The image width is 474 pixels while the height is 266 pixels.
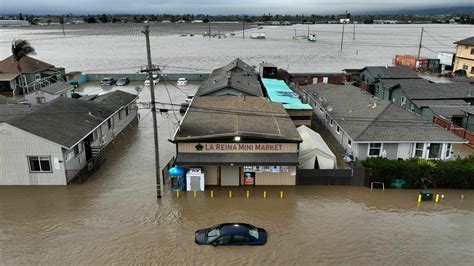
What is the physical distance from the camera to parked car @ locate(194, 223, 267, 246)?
16547 millimetres

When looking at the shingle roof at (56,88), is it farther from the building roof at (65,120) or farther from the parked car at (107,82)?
the parked car at (107,82)

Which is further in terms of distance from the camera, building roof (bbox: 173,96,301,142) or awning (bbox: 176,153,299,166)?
building roof (bbox: 173,96,301,142)

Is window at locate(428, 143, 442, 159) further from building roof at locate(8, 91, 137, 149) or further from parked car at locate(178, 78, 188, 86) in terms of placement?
parked car at locate(178, 78, 188, 86)

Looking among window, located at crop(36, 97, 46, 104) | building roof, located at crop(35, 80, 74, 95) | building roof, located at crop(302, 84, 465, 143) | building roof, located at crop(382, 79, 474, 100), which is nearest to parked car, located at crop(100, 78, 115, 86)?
building roof, located at crop(35, 80, 74, 95)

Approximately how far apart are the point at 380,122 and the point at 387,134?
1570mm

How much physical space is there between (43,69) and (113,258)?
43.3 m

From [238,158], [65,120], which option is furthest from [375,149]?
[65,120]

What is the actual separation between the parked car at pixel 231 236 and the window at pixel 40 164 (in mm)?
10732

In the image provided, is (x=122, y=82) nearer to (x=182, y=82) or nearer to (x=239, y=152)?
(x=182, y=82)

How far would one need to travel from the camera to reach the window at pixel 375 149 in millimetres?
24703

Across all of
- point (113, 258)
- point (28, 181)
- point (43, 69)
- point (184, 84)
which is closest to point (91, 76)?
point (43, 69)

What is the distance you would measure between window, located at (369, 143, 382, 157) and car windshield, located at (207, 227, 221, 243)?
1292cm

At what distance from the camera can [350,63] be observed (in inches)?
3374

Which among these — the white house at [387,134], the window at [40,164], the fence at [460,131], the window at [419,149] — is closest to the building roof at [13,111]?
the window at [40,164]
